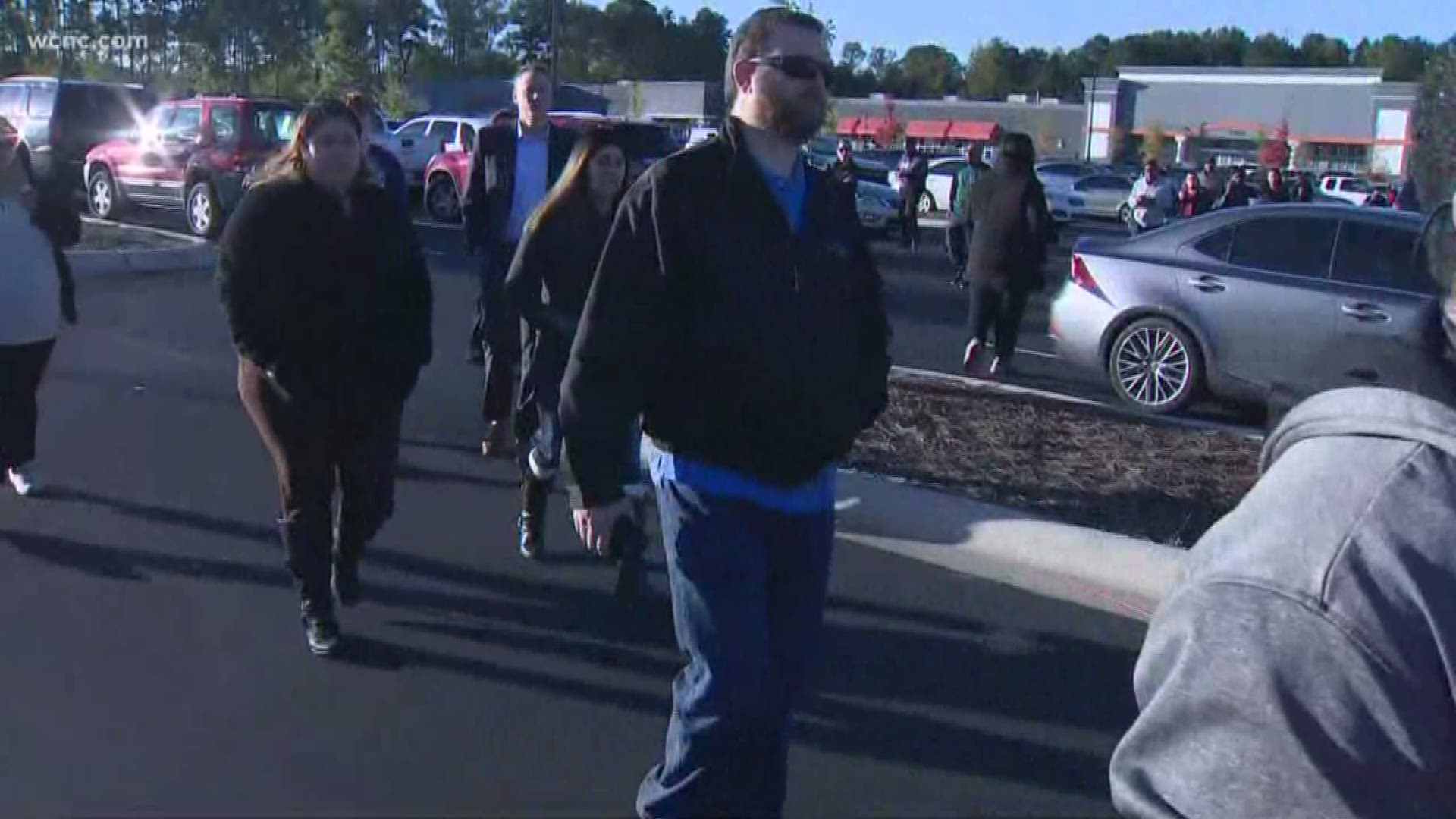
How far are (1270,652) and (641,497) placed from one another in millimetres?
5206

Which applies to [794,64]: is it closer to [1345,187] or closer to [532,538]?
[532,538]

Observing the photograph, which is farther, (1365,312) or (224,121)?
(224,121)

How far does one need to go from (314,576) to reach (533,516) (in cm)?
132

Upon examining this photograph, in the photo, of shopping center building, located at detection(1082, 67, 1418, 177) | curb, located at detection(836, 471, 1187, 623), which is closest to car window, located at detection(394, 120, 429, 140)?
curb, located at detection(836, 471, 1187, 623)

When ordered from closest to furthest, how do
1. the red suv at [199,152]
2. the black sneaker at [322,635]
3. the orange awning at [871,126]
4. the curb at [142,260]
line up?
1. the black sneaker at [322,635]
2. the curb at [142,260]
3. the red suv at [199,152]
4. the orange awning at [871,126]

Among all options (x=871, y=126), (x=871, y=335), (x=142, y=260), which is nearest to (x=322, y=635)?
(x=871, y=335)

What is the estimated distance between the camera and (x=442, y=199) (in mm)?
24766

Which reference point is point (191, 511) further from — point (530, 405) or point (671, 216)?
point (671, 216)

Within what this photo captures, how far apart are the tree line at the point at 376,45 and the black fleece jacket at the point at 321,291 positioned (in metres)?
22.5

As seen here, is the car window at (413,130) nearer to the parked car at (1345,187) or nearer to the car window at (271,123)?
the car window at (271,123)

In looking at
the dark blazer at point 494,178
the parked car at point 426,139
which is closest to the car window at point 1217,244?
the dark blazer at point 494,178

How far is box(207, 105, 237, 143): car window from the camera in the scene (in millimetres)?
19641

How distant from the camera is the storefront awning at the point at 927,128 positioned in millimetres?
85000

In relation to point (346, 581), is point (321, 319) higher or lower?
higher
